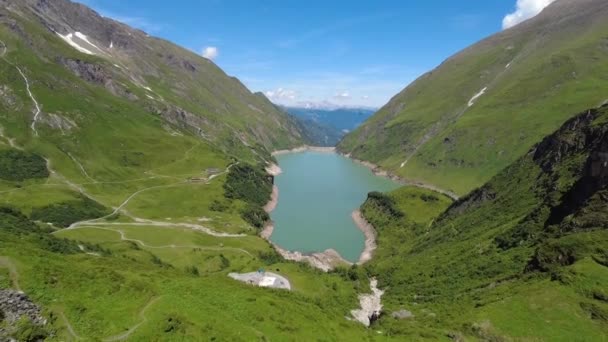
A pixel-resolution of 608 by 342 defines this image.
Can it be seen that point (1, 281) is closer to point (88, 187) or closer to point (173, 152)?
point (88, 187)

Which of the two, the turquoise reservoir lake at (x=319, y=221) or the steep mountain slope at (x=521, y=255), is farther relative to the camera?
the turquoise reservoir lake at (x=319, y=221)

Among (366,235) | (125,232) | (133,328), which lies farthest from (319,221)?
(133,328)

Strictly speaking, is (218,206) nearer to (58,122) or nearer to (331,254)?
(331,254)

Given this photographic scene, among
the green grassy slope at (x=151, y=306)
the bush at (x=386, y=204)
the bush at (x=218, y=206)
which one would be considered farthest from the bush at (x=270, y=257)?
the bush at (x=386, y=204)

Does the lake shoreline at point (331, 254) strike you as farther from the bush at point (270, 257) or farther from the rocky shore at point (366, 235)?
the bush at point (270, 257)

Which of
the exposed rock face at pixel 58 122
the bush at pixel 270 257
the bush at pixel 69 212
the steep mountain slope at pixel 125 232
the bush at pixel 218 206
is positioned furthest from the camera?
the exposed rock face at pixel 58 122

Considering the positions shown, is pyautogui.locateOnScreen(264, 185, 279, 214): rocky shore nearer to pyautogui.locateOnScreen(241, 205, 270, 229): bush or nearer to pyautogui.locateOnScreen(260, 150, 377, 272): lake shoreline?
pyautogui.locateOnScreen(241, 205, 270, 229): bush

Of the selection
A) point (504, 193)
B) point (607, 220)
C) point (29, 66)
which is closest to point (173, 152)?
point (29, 66)
